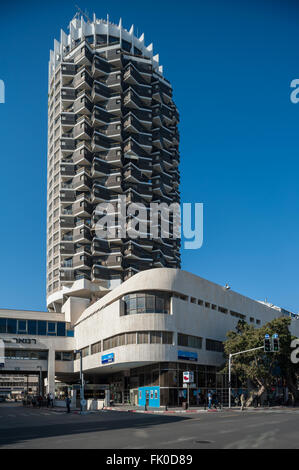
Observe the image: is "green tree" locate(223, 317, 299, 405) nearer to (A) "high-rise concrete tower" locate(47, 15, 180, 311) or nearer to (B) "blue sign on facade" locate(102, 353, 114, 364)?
(B) "blue sign on facade" locate(102, 353, 114, 364)

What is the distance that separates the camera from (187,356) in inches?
2388

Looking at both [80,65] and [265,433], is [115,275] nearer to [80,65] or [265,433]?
[80,65]

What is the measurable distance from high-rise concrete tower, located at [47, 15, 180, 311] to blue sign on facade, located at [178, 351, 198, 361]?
154 feet

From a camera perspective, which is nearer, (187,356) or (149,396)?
(149,396)

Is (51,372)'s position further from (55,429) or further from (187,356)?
(55,429)

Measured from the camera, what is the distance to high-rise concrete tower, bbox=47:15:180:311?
4313 inches

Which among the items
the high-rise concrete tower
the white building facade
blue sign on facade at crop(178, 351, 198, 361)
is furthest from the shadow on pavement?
the high-rise concrete tower

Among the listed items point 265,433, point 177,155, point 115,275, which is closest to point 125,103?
point 177,155

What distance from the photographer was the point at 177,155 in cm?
13388

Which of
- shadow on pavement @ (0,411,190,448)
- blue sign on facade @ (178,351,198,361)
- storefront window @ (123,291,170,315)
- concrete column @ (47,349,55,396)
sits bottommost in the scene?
concrete column @ (47,349,55,396)

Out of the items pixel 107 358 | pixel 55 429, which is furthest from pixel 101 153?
pixel 55 429

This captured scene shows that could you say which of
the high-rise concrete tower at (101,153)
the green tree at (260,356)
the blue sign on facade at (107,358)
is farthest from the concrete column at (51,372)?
the green tree at (260,356)

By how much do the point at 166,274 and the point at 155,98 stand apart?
257 ft

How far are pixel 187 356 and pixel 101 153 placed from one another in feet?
223
